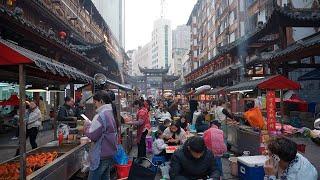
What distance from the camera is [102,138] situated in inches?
229

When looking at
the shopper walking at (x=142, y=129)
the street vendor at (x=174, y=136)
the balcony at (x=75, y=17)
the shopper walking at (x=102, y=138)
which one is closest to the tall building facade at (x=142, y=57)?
the balcony at (x=75, y=17)

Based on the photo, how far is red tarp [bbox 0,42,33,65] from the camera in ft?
15.5

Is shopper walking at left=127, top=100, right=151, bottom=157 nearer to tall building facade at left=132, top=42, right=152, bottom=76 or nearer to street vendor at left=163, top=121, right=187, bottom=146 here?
street vendor at left=163, top=121, right=187, bottom=146

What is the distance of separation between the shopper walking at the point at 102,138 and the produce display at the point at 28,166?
4.34 feet

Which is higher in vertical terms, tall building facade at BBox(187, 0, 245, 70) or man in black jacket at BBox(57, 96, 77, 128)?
tall building facade at BBox(187, 0, 245, 70)

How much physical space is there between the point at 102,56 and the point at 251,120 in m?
20.9

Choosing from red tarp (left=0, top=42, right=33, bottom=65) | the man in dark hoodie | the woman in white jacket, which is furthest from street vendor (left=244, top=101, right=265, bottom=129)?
red tarp (left=0, top=42, right=33, bottom=65)

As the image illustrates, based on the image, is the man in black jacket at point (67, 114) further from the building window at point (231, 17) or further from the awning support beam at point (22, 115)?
the building window at point (231, 17)

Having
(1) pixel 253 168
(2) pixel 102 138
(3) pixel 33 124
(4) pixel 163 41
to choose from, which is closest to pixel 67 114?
(3) pixel 33 124

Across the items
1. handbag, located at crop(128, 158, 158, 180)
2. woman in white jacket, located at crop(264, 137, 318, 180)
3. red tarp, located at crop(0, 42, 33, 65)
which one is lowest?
handbag, located at crop(128, 158, 158, 180)

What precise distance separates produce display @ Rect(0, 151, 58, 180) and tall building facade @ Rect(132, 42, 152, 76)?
5690 inches

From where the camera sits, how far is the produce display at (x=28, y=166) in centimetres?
623

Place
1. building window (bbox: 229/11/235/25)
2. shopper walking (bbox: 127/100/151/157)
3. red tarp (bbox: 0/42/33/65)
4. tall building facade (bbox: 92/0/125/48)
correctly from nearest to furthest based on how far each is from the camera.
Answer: red tarp (bbox: 0/42/33/65)
shopper walking (bbox: 127/100/151/157)
building window (bbox: 229/11/235/25)
tall building facade (bbox: 92/0/125/48)

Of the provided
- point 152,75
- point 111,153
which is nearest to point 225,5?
point 152,75
